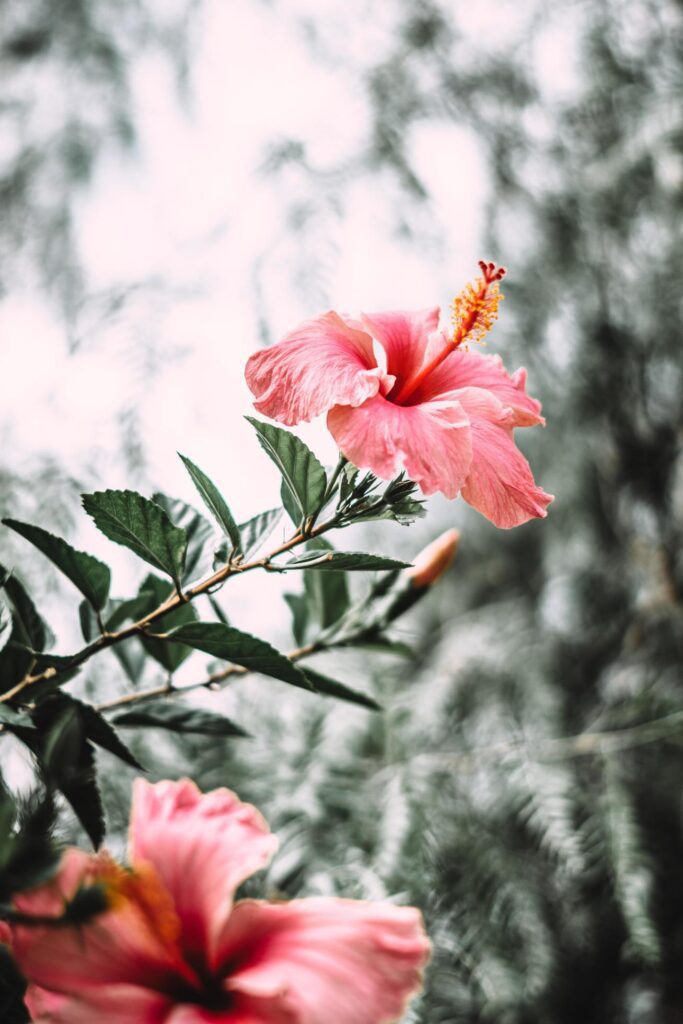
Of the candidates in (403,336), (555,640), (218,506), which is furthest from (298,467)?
(555,640)

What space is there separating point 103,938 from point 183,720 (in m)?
0.12

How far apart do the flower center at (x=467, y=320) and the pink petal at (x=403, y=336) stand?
0.01m

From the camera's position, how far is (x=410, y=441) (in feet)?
0.97

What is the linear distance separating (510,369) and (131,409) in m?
0.57

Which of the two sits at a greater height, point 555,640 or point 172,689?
point 172,689

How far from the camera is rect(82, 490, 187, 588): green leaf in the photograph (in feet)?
0.98

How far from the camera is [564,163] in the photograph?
1271 millimetres

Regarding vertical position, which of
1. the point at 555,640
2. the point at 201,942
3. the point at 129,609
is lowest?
the point at 555,640

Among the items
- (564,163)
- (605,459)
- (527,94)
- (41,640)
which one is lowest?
(605,459)

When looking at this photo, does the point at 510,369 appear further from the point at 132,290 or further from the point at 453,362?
the point at 453,362

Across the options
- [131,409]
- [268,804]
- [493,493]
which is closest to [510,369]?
[131,409]

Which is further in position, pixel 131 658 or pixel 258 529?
pixel 131 658

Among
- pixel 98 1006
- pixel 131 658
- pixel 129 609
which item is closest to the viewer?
pixel 98 1006

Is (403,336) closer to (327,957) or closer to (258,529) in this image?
(258,529)
